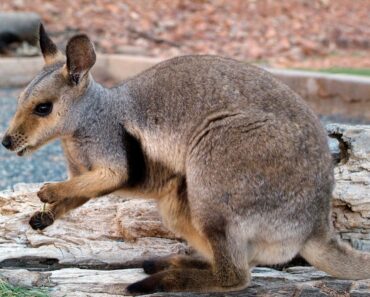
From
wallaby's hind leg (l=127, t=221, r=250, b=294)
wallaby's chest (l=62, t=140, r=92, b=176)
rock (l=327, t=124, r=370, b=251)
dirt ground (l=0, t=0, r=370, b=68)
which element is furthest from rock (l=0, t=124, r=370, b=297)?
dirt ground (l=0, t=0, r=370, b=68)

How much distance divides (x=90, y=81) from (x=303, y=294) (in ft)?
5.31

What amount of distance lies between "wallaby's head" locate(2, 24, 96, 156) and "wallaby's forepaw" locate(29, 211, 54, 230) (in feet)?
1.29

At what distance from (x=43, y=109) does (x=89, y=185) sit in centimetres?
47

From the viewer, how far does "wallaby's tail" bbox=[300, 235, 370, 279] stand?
4.30 metres

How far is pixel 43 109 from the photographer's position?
4.30m

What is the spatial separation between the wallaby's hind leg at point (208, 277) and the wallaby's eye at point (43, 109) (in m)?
1.02

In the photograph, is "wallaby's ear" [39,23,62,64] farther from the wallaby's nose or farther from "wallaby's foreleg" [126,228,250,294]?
"wallaby's foreleg" [126,228,250,294]

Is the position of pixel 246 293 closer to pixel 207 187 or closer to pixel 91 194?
pixel 207 187

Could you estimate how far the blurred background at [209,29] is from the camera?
12656mm

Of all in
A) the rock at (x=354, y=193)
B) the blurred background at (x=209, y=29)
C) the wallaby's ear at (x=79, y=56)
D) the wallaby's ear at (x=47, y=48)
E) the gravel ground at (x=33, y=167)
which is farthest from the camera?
the blurred background at (x=209, y=29)

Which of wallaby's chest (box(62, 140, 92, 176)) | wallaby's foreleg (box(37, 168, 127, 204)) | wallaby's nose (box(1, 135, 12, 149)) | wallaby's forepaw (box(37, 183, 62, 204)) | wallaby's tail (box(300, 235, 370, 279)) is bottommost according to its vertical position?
wallaby's tail (box(300, 235, 370, 279))

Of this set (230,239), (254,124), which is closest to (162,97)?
(254,124)

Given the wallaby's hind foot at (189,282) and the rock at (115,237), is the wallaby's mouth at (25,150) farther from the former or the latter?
the wallaby's hind foot at (189,282)

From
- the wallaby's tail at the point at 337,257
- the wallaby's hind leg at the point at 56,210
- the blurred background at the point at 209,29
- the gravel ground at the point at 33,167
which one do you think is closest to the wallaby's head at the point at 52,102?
the wallaby's hind leg at the point at 56,210
